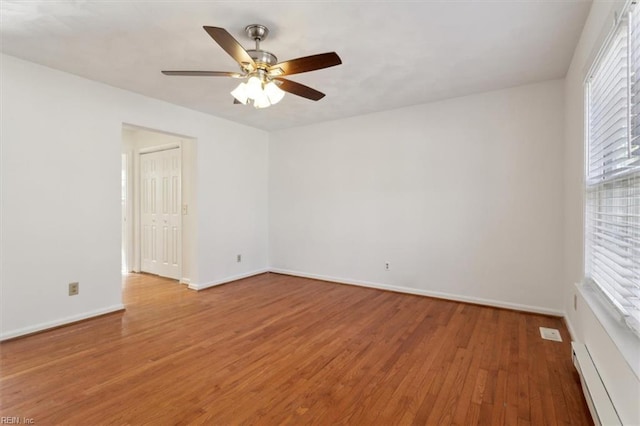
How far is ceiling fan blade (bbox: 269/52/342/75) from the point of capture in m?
1.92

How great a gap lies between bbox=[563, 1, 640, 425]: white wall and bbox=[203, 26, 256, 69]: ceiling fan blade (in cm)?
200

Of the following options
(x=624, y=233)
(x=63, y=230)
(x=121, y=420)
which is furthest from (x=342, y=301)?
(x=63, y=230)

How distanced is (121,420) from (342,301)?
254cm

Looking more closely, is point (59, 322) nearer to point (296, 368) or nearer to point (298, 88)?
point (296, 368)

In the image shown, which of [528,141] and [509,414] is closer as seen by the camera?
[509,414]

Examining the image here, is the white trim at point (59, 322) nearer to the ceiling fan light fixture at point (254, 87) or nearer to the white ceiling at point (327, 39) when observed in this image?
the white ceiling at point (327, 39)

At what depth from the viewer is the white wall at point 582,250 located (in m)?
1.31

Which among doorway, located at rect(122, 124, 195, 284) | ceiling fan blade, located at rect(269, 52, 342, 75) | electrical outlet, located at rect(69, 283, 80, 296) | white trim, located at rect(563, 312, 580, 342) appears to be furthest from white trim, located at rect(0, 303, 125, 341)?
white trim, located at rect(563, 312, 580, 342)

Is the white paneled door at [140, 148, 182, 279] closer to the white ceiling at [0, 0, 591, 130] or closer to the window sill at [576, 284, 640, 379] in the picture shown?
the white ceiling at [0, 0, 591, 130]

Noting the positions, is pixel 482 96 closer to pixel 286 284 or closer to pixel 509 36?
pixel 509 36

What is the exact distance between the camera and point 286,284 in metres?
4.63

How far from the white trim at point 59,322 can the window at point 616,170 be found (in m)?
4.27

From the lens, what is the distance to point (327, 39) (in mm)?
2387

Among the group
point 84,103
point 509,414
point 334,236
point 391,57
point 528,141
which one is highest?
point 391,57
